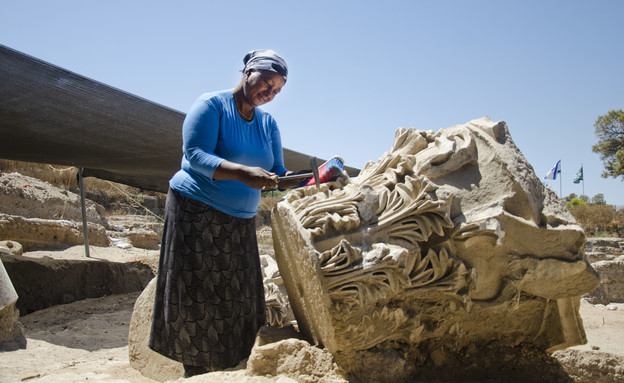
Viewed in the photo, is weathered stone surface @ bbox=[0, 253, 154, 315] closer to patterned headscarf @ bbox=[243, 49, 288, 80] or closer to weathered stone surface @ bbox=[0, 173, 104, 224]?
weathered stone surface @ bbox=[0, 173, 104, 224]

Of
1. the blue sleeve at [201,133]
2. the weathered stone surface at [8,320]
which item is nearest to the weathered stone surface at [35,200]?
the weathered stone surface at [8,320]

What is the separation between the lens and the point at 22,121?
4176mm

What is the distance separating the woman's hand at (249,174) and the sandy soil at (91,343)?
0.78m

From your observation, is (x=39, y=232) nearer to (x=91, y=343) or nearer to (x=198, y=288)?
(x=91, y=343)

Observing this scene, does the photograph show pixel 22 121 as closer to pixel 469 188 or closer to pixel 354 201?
pixel 354 201

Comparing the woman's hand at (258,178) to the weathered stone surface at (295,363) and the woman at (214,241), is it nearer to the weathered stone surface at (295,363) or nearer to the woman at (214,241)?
the woman at (214,241)

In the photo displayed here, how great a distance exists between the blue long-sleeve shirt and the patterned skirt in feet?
0.22

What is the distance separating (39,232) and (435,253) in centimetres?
685

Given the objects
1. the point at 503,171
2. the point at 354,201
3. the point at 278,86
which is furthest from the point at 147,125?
the point at 503,171

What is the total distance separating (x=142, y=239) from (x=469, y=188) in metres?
8.59

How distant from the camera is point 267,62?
2.40 metres

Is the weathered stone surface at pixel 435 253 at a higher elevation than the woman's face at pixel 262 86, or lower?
lower

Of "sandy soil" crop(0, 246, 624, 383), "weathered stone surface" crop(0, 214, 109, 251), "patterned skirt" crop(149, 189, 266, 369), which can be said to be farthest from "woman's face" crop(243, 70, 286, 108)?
"weathered stone surface" crop(0, 214, 109, 251)

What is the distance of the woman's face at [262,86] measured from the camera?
241cm
